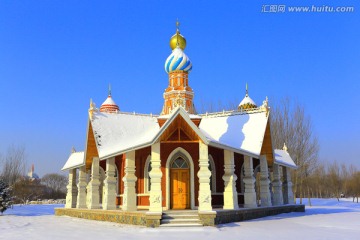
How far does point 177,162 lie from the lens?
644 inches

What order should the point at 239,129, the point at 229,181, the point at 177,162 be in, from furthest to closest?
1. the point at 239,129
2. the point at 177,162
3. the point at 229,181

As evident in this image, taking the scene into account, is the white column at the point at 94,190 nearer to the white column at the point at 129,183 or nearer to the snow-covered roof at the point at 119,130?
the snow-covered roof at the point at 119,130

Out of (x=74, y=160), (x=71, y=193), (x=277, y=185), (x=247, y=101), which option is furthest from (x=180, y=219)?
(x=247, y=101)

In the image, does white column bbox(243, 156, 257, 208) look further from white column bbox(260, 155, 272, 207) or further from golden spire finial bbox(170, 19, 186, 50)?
golden spire finial bbox(170, 19, 186, 50)

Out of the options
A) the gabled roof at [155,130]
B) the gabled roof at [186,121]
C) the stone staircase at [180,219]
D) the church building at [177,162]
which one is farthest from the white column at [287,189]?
the gabled roof at [186,121]

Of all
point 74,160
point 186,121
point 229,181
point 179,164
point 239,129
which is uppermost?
point 239,129

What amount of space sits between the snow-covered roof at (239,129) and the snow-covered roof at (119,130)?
329 centimetres

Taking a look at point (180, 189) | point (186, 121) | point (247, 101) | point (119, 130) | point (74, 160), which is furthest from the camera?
point (247, 101)

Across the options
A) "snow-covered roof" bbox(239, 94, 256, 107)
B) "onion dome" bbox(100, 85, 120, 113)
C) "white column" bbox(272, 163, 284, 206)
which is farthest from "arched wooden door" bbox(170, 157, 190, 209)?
"onion dome" bbox(100, 85, 120, 113)

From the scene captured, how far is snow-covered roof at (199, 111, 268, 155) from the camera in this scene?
56.4ft

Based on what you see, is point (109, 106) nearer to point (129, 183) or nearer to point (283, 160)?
point (129, 183)

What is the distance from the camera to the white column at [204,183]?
13039mm

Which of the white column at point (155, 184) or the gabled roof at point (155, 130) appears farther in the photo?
the gabled roof at point (155, 130)

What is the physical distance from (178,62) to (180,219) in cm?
993
